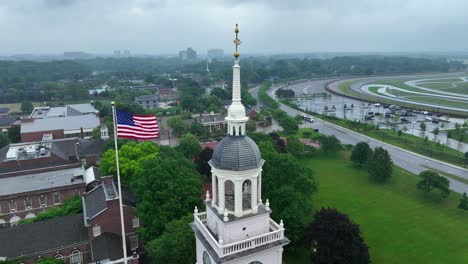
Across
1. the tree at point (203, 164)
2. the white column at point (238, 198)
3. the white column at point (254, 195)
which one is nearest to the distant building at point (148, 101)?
the tree at point (203, 164)

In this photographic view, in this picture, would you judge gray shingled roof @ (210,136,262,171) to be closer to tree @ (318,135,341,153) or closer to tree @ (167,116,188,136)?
tree @ (318,135,341,153)

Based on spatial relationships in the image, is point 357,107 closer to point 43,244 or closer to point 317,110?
point 317,110

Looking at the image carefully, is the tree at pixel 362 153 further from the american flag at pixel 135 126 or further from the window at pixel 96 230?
the american flag at pixel 135 126

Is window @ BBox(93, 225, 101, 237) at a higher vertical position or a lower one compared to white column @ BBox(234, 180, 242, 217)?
lower

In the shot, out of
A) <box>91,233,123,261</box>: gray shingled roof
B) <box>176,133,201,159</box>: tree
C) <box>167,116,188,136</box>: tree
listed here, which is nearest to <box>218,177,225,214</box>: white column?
<box>91,233,123,261</box>: gray shingled roof

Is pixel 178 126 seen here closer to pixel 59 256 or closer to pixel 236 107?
pixel 59 256
